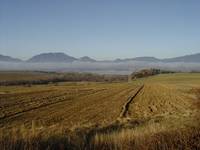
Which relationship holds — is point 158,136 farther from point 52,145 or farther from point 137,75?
point 137,75

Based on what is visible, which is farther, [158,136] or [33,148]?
[158,136]

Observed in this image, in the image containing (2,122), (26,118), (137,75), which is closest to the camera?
(2,122)

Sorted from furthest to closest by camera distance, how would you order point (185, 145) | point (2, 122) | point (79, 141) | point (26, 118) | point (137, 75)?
point (137, 75)
point (26, 118)
point (2, 122)
point (79, 141)
point (185, 145)

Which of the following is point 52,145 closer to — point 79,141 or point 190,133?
point 79,141

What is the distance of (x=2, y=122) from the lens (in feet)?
80.6

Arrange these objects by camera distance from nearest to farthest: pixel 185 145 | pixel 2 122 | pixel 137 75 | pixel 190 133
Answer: pixel 185 145 < pixel 190 133 < pixel 2 122 < pixel 137 75

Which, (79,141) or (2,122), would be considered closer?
(79,141)

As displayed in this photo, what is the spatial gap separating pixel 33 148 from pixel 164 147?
→ 9.18 ft

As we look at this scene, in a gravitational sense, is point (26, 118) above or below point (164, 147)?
below

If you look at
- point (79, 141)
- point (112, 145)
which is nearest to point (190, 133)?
point (112, 145)

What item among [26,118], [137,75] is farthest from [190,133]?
[137,75]

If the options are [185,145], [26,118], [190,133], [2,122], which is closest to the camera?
[185,145]

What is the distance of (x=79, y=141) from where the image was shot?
31.6ft

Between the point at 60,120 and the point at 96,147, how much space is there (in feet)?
53.0
